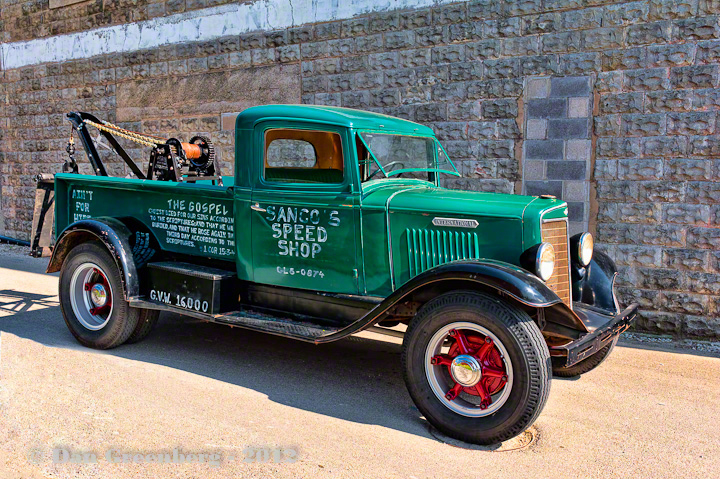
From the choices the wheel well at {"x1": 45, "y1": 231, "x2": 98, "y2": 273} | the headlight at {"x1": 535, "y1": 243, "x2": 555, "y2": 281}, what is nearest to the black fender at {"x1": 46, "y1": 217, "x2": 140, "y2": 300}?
the wheel well at {"x1": 45, "y1": 231, "x2": 98, "y2": 273}

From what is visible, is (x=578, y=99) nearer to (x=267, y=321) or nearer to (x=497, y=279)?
(x=497, y=279)

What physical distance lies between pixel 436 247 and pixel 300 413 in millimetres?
1382

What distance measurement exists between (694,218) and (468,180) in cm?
235

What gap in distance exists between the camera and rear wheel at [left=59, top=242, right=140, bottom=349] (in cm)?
517

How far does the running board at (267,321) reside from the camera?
14.3 ft

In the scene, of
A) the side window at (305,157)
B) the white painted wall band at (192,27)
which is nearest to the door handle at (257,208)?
the side window at (305,157)

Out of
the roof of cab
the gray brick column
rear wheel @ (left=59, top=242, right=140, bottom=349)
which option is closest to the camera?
the roof of cab

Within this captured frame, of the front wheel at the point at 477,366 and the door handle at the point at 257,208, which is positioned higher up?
the door handle at the point at 257,208

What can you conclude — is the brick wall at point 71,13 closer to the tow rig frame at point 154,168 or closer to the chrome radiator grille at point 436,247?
the tow rig frame at point 154,168

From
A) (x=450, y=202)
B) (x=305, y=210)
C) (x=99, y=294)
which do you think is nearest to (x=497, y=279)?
(x=450, y=202)

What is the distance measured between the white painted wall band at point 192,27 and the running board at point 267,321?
4455 millimetres

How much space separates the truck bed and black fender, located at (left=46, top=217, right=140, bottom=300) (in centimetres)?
23

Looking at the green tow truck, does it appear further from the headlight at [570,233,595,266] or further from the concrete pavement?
the concrete pavement

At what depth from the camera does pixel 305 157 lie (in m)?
4.72
